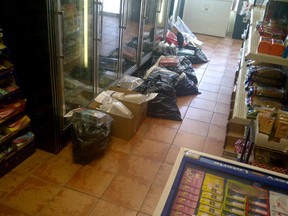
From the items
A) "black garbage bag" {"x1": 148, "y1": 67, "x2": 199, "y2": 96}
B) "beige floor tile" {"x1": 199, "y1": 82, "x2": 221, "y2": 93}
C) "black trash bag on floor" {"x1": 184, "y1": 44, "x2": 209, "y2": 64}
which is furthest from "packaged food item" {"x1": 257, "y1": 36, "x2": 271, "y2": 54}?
"black trash bag on floor" {"x1": 184, "y1": 44, "x2": 209, "y2": 64}

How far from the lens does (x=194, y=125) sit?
3.35 meters

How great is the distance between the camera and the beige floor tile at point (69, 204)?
212 centimetres

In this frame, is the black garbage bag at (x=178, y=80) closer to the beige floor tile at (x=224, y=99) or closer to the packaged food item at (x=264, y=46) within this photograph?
the beige floor tile at (x=224, y=99)

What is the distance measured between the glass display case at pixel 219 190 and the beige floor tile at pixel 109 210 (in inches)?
46.2

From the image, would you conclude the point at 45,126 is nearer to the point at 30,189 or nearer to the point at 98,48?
the point at 30,189

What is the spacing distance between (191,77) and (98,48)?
167 cm

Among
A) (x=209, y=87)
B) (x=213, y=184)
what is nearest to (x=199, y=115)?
(x=209, y=87)

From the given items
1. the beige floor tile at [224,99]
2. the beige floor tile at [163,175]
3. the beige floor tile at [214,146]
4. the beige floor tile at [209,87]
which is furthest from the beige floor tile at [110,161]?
the beige floor tile at [209,87]

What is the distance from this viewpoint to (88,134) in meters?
2.47

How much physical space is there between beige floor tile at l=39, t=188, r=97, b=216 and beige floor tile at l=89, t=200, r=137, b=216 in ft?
0.14

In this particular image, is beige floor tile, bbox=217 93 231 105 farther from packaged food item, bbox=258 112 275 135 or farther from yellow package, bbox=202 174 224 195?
yellow package, bbox=202 174 224 195

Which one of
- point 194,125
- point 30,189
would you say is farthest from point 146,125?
point 30,189

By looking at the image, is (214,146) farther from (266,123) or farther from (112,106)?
(266,123)

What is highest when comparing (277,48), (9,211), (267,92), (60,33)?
(277,48)
